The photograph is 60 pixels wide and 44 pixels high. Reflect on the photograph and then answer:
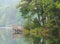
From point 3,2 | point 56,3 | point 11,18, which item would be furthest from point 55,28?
point 3,2

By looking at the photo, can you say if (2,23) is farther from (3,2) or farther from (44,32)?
(44,32)

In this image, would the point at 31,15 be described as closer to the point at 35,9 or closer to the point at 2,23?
the point at 35,9

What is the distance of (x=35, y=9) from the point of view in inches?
504

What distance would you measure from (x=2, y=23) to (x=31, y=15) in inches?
1849

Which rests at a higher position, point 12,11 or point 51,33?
point 51,33

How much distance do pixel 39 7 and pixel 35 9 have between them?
1.59ft

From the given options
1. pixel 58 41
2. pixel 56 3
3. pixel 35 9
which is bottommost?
pixel 58 41

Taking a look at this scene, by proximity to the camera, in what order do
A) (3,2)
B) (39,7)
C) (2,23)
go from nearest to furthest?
(39,7)
(2,23)
(3,2)

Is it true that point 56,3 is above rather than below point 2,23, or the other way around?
above

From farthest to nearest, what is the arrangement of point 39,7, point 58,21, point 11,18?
1. point 11,18
2. point 39,7
3. point 58,21

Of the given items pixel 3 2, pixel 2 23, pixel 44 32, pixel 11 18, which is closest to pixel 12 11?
pixel 11 18

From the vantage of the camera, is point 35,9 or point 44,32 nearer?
point 44,32

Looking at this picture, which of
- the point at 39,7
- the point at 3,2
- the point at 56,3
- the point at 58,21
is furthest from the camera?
the point at 3,2

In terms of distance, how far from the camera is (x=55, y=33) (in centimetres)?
992
